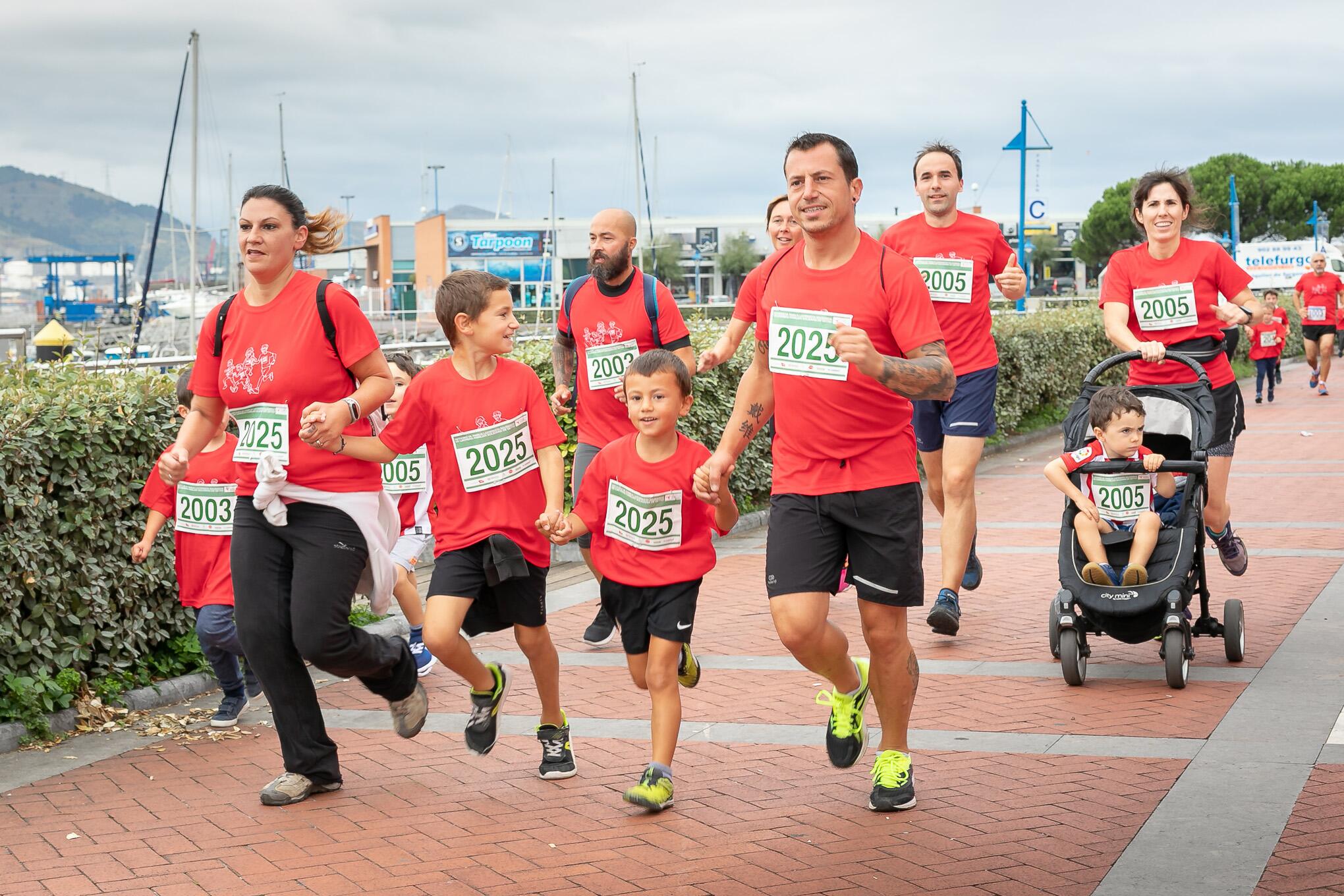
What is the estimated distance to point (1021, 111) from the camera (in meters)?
30.1

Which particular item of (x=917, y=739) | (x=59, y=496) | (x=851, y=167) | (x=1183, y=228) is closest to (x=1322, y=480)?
Answer: (x=1183, y=228)

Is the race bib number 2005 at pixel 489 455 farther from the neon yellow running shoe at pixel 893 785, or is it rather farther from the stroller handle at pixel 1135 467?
the stroller handle at pixel 1135 467

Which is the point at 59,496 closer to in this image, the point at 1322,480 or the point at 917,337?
the point at 917,337

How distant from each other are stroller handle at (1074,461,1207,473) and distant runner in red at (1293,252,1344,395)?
60.6 ft

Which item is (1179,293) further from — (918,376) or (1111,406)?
(918,376)

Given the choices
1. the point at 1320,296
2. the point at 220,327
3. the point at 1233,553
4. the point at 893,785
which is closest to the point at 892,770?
the point at 893,785

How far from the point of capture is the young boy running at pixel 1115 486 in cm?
658

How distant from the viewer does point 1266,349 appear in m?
22.3

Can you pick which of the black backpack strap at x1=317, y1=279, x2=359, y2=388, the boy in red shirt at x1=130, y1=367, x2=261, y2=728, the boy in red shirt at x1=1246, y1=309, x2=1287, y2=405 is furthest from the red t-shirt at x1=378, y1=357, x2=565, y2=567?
the boy in red shirt at x1=1246, y1=309, x2=1287, y2=405

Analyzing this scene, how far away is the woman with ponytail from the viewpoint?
5.01 meters

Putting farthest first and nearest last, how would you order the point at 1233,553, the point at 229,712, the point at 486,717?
the point at 1233,553, the point at 229,712, the point at 486,717

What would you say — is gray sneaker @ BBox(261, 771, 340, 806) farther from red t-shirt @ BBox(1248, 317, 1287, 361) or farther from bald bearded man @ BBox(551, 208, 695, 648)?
red t-shirt @ BBox(1248, 317, 1287, 361)

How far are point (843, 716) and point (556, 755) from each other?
109cm

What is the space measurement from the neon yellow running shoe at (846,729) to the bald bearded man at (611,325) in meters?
2.29
